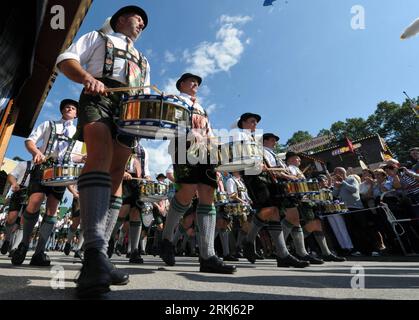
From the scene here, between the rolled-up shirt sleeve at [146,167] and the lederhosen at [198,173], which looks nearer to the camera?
the lederhosen at [198,173]

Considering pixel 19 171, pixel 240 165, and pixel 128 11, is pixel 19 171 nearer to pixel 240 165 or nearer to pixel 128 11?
pixel 240 165

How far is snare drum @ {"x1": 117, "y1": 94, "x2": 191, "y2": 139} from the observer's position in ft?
6.71

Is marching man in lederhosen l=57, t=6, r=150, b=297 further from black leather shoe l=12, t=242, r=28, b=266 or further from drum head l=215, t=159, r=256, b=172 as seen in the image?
black leather shoe l=12, t=242, r=28, b=266

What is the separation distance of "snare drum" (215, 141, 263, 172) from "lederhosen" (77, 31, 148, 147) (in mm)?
1410

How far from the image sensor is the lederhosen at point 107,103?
80.8 inches

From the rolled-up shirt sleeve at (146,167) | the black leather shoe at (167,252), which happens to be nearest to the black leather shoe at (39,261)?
the black leather shoe at (167,252)

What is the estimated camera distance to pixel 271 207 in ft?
16.2

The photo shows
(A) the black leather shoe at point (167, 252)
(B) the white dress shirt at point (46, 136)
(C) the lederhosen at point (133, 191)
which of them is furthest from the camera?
(C) the lederhosen at point (133, 191)

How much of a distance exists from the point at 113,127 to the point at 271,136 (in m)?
4.41

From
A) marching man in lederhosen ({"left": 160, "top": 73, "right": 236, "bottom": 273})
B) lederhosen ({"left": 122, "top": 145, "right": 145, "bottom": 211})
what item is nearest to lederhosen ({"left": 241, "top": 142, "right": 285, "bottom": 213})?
marching man in lederhosen ({"left": 160, "top": 73, "right": 236, "bottom": 273})

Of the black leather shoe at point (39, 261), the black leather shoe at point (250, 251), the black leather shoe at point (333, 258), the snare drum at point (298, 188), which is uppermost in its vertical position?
the snare drum at point (298, 188)

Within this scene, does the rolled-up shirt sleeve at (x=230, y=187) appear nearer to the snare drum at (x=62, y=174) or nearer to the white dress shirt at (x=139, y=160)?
the white dress shirt at (x=139, y=160)

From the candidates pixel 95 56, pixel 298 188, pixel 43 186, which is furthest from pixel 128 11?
pixel 298 188

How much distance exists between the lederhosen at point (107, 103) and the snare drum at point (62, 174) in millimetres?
1404
